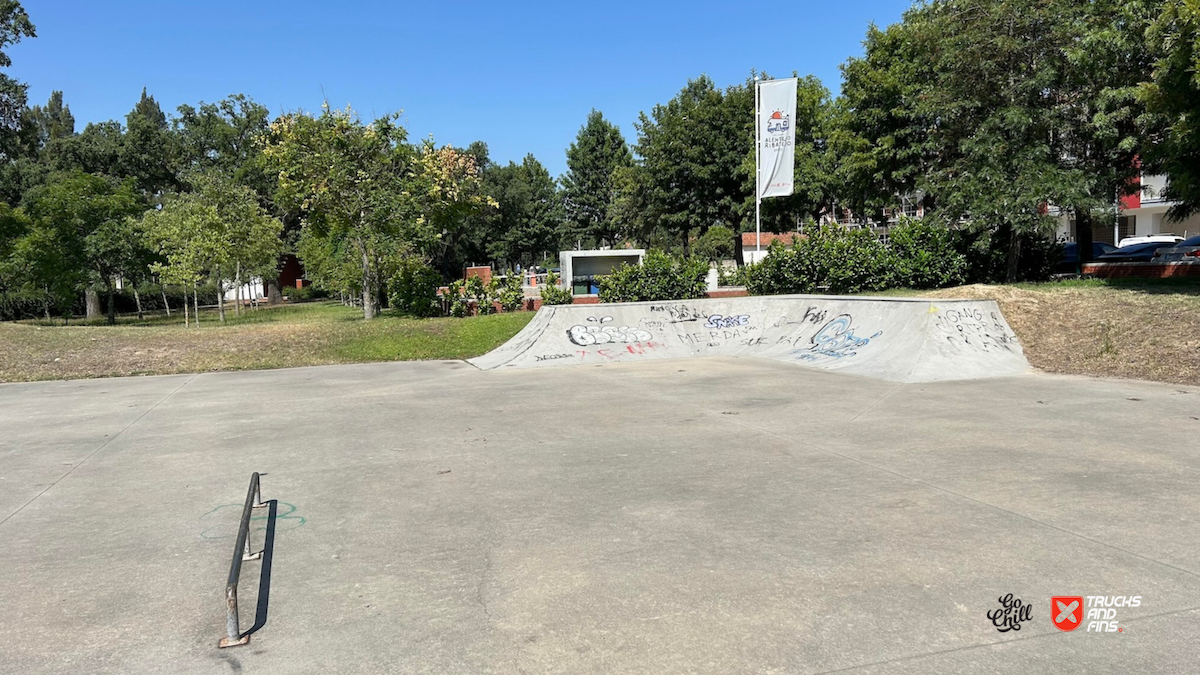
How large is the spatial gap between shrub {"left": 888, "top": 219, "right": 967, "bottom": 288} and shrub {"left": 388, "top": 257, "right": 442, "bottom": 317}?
46.3 ft

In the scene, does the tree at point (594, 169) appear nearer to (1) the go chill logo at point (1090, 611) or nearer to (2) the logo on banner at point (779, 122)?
(2) the logo on banner at point (779, 122)

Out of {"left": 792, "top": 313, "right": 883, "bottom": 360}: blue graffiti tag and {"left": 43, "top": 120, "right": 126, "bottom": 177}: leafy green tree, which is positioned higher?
{"left": 43, "top": 120, "right": 126, "bottom": 177}: leafy green tree

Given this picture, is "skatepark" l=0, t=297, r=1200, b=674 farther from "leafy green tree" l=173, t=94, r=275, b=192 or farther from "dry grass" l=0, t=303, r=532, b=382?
"leafy green tree" l=173, t=94, r=275, b=192

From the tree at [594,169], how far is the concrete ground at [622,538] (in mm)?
55095

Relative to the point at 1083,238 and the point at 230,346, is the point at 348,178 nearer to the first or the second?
the point at 230,346

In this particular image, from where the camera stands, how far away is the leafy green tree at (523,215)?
62938mm

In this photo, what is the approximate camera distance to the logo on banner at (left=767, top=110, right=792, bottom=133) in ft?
78.5

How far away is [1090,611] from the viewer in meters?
3.60

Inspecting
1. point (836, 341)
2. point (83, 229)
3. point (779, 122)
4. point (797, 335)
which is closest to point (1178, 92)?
point (836, 341)

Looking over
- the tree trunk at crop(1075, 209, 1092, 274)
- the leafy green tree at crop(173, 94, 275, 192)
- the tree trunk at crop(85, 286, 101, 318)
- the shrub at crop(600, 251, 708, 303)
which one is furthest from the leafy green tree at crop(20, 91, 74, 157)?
the tree trunk at crop(1075, 209, 1092, 274)

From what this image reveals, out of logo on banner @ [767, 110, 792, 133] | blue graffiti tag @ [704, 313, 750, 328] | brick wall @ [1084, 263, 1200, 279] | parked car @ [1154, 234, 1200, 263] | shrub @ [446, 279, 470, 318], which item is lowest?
blue graffiti tag @ [704, 313, 750, 328]

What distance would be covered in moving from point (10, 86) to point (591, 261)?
986 inches

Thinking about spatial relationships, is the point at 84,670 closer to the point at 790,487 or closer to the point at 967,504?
the point at 790,487

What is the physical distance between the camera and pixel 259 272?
3300 cm
